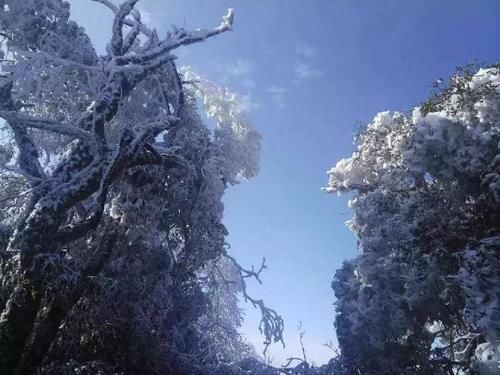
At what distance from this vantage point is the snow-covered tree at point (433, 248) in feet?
30.4

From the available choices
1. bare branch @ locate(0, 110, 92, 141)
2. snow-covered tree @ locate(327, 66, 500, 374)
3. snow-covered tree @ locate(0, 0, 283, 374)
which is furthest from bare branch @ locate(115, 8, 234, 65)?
snow-covered tree @ locate(327, 66, 500, 374)

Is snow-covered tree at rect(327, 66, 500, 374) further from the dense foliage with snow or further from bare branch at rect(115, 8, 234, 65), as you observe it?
bare branch at rect(115, 8, 234, 65)

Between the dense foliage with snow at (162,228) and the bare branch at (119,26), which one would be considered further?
the bare branch at (119,26)

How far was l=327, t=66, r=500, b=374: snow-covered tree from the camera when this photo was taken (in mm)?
9258

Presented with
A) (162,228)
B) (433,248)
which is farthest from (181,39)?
(433,248)

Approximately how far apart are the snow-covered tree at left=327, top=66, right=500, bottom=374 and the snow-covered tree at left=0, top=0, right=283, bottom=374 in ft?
10.7

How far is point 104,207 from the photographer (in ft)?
38.5

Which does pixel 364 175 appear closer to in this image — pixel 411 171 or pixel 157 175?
pixel 411 171

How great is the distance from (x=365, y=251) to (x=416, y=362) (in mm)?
3082

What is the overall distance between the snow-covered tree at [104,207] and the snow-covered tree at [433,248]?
10.7 feet

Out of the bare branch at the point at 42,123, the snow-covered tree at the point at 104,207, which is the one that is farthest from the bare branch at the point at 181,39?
the bare branch at the point at 42,123

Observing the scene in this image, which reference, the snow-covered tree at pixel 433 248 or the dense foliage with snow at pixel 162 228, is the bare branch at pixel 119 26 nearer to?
the dense foliage with snow at pixel 162 228

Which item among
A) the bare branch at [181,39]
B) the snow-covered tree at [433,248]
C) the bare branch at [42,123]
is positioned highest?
the bare branch at [181,39]

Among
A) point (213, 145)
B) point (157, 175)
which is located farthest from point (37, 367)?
point (213, 145)
